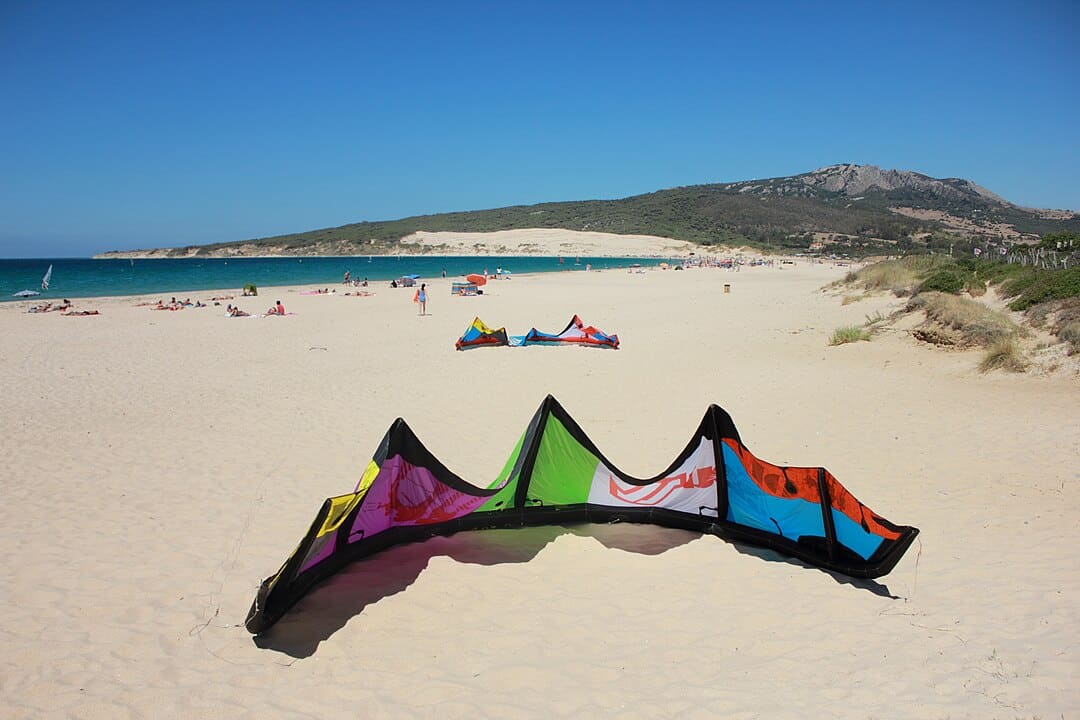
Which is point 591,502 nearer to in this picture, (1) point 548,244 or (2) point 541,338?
(2) point 541,338

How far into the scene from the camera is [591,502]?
5828 mm

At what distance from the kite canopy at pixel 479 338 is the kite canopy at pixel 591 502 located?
1017 cm

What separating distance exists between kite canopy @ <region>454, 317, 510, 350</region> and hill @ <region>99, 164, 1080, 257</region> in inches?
2632

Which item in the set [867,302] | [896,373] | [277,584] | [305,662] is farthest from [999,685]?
[867,302]

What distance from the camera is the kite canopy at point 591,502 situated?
4707 mm

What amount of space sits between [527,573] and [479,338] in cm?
1143

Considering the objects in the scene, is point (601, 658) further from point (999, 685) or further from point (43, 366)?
point (43, 366)

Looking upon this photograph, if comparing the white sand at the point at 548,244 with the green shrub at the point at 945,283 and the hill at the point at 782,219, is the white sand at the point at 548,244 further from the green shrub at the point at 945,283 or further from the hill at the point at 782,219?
the green shrub at the point at 945,283

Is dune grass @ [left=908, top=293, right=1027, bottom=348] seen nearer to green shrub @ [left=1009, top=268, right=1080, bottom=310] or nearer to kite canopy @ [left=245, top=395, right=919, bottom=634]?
green shrub @ [left=1009, top=268, right=1080, bottom=310]

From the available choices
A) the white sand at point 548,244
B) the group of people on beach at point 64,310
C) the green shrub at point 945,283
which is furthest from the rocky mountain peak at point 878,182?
the group of people on beach at point 64,310

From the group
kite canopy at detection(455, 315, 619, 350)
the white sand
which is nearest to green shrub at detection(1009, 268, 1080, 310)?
kite canopy at detection(455, 315, 619, 350)

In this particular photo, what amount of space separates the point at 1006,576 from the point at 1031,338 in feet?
29.7

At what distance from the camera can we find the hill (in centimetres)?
9275

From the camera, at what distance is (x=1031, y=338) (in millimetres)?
11445
